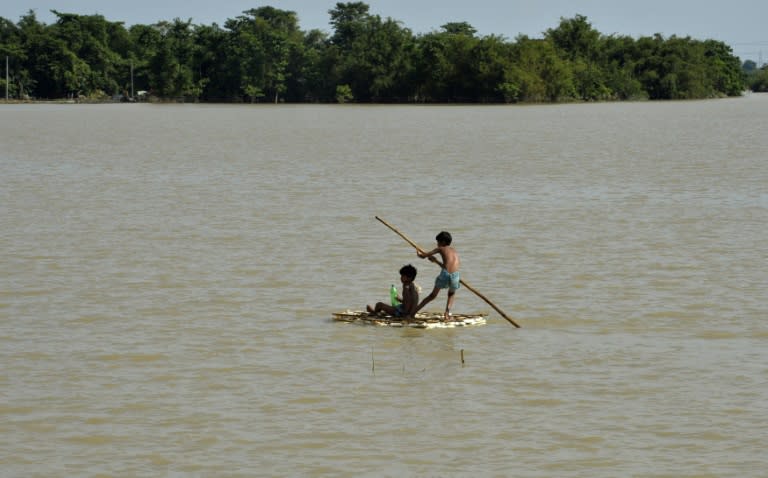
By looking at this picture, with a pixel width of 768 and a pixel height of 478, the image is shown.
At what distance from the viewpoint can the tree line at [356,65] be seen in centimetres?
12369

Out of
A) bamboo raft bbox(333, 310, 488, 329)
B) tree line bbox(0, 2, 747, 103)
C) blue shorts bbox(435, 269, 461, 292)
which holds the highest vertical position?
tree line bbox(0, 2, 747, 103)

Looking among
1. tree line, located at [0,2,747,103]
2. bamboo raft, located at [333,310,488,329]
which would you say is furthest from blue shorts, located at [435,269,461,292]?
tree line, located at [0,2,747,103]

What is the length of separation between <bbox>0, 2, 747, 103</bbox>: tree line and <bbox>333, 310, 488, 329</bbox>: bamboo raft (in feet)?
351

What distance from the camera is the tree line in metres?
124

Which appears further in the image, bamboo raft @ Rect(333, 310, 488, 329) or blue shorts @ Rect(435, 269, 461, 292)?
blue shorts @ Rect(435, 269, 461, 292)

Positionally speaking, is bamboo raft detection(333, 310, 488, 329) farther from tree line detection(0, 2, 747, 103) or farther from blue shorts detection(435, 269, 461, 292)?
tree line detection(0, 2, 747, 103)

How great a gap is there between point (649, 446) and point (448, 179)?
24.4 m

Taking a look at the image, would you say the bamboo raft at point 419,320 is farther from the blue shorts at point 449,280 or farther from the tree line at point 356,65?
the tree line at point 356,65

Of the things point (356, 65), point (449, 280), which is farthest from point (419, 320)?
point (356, 65)

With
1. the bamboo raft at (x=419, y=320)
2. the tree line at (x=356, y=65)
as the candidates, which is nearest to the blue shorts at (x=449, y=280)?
the bamboo raft at (x=419, y=320)

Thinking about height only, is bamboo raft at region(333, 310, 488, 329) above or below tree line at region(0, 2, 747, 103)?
below

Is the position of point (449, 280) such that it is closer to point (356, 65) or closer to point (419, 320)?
point (419, 320)

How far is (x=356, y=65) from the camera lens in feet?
426

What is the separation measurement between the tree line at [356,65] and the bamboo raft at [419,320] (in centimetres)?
10702
